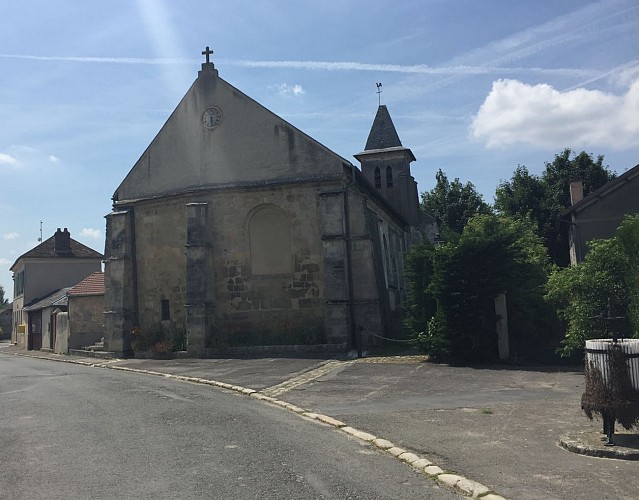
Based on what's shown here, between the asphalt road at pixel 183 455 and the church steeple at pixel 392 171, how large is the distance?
28206mm

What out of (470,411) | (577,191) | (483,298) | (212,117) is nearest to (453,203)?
(577,191)

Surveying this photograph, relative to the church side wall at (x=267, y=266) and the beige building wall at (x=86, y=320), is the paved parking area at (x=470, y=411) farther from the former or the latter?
the beige building wall at (x=86, y=320)

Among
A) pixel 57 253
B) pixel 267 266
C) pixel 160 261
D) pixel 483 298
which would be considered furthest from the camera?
pixel 57 253

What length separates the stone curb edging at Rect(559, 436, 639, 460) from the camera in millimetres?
6523

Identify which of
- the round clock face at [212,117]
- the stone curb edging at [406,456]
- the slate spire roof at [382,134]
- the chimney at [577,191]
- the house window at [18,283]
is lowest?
the stone curb edging at [406,456]

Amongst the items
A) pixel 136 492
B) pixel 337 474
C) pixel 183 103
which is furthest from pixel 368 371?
pixel 183 103

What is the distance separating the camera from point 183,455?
23.5 ft

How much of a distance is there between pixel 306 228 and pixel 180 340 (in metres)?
6.50

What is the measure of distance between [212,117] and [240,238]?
5093mm

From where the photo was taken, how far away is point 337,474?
6.30m

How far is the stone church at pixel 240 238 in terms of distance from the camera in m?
21.8

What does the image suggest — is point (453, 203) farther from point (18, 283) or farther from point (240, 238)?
point (18, 283)

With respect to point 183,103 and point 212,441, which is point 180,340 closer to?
point 183,103

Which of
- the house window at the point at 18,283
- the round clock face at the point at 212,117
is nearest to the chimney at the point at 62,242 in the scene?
the house window at the point at 18,283
